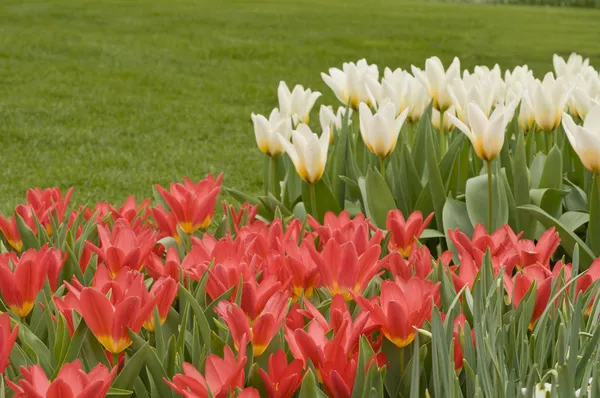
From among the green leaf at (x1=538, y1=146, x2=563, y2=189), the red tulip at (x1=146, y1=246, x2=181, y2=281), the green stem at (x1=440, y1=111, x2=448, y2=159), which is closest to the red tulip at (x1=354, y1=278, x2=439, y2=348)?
the red tulip at (x1=146, y1=246, x2=181, y2=281)

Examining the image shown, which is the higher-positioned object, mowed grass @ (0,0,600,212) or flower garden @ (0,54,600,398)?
flower garden @ (0,54,600,398)

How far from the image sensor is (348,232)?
6.13 feet

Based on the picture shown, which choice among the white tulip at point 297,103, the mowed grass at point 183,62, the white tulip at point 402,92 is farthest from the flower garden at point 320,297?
the mowed grass at point 183,62

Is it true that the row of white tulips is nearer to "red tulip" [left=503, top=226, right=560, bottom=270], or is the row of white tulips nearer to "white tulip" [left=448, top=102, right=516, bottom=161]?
"white tulip" [left=448, top=102, right=516, bottom=161]

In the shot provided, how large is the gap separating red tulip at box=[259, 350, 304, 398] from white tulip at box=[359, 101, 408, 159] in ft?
3.90

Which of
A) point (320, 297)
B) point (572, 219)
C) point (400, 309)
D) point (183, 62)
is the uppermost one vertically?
point (400, 309)

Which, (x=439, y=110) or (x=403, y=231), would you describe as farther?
(x=439, y=110)

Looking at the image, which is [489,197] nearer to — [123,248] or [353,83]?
[123,248]

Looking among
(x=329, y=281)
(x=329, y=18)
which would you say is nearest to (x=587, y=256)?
(x=329, y=281)

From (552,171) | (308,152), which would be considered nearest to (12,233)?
(308,152)

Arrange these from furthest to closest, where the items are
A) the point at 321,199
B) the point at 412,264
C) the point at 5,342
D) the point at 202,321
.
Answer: the point at 321,199
the point at 412,264
the point at 202,321
the point at 5,342

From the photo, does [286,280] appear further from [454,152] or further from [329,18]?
[329,18]

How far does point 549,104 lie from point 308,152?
92cm

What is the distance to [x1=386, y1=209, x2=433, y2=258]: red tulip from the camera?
76.3 inches
